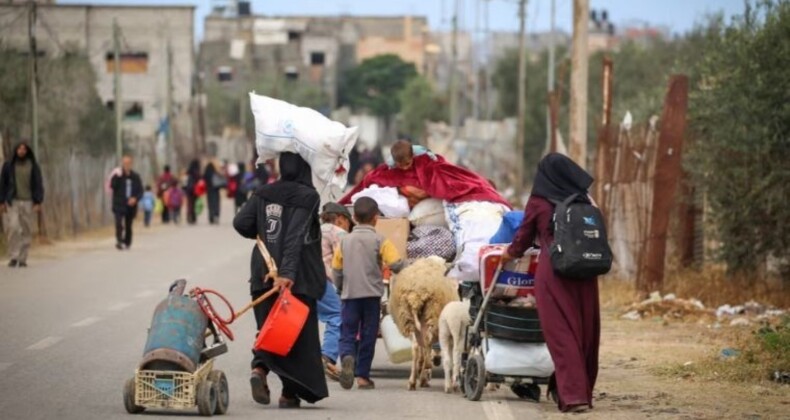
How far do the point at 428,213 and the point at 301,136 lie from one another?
3.05 m

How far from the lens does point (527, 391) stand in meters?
13.7

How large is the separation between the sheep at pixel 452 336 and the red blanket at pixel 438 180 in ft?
5.94

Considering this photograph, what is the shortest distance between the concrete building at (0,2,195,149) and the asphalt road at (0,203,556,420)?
67225 millimetres

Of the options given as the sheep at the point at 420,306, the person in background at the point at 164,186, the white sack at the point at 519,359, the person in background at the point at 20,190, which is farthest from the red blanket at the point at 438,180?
the person in background at the point at 164,186

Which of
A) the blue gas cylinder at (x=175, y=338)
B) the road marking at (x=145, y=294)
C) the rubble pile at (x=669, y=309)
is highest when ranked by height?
the blue gas cylinder at (x=175, y=338)

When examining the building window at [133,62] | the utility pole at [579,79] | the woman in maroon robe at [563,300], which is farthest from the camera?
the building window at [133,62]

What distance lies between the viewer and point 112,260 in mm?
31953

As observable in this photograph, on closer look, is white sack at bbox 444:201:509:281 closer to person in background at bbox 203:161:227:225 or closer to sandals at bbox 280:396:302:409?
sandals at bbox 280:396:302:409

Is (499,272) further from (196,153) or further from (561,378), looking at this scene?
(196,153)

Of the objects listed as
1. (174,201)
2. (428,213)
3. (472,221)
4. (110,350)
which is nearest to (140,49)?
(174,201)

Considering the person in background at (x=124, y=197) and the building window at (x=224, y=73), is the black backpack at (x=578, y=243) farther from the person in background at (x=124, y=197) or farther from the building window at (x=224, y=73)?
the building window at (x=224, y=73)

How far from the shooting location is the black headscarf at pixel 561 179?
500 inches

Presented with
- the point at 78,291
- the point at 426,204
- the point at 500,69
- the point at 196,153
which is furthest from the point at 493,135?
the point at 426,204

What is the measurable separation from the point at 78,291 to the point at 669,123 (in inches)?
331
